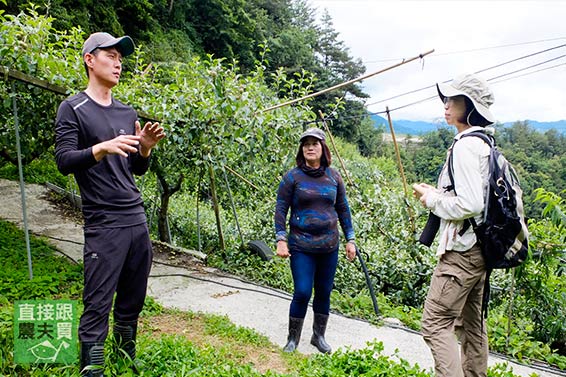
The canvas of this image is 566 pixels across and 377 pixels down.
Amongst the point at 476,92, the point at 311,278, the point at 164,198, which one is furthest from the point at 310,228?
the point at 164,198

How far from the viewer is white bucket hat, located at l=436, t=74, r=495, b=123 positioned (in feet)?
7.03

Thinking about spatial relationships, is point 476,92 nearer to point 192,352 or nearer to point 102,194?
point 102,194

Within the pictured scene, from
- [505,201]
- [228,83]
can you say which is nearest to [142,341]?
[505,201]

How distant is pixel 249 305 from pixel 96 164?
2.57m

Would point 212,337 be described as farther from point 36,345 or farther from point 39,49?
point 39,49

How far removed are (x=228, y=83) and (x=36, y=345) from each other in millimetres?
2942

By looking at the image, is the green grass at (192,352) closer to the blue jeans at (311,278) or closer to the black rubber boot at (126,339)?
the black rubber boot at (126,339)

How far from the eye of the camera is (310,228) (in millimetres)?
2980

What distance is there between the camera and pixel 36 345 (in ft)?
7.77

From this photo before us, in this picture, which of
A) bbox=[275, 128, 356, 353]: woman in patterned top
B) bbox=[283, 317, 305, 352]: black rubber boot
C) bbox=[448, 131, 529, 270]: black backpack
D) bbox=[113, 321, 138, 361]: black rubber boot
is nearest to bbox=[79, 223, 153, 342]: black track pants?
bbox=[113, 321, 138, 361]: black rubber boot

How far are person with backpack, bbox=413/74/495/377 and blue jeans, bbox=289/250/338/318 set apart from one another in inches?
38.5

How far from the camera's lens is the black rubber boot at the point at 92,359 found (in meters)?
2.06

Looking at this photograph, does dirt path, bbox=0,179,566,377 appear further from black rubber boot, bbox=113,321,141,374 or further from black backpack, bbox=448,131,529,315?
black rubber boot, bbox=113,321,141,374

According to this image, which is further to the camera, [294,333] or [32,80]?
[32,80]
